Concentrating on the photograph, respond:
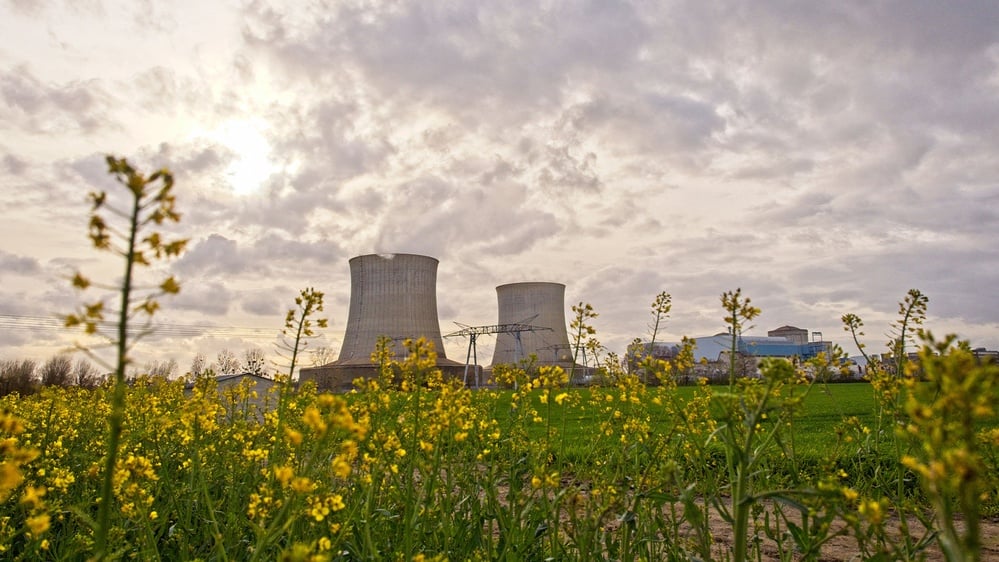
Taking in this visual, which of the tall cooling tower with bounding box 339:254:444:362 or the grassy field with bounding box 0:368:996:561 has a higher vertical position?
the tall cooling tower with bounding box 339:254:444:362

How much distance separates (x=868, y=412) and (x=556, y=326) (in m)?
15.3

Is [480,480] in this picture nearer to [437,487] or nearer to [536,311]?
[437,487]

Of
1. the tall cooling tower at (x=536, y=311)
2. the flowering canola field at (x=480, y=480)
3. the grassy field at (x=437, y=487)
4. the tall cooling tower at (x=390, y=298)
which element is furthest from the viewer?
the tall cooling tower at (x=536, y=311)

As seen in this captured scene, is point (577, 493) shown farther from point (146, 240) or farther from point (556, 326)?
point (556, 326)

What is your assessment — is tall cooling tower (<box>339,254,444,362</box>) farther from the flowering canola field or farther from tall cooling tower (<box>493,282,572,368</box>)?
the flowering canola field

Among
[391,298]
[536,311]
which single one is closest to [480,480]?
[391,298]

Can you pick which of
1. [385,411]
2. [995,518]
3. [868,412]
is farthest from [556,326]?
[385,411]

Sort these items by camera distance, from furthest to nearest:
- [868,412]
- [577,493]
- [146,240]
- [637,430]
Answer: [868,412] < [637,430] < [577,493] < [146,240]

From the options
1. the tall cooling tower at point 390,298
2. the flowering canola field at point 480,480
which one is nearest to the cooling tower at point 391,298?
the tall cooling tower at point 390,298

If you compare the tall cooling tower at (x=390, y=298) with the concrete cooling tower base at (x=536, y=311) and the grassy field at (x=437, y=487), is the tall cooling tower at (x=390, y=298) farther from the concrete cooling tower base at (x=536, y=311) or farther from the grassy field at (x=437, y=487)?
the grassy field at (x=437, y=487)

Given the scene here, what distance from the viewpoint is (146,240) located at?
917 millimetres

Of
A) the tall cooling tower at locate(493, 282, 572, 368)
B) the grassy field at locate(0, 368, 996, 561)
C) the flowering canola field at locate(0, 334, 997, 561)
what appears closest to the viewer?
the flowering canola field at locate(0, 334, 997, 561)

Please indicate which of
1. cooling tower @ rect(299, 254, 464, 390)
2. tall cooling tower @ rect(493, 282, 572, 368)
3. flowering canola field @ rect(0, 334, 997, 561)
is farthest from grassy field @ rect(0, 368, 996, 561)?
tall cooling tower @ rect(493, 282, 572, 368)

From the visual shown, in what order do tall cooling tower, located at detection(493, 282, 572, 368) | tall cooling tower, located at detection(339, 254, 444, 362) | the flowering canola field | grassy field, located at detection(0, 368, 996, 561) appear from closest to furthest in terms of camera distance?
the flowering canola field → grassy field, located at detection(0, 368, 996, 561) → tall cooling tower, located at detection(339, 254, 444, 362) → tall cooling tower, located at detection(493, 282, 572, 368)
